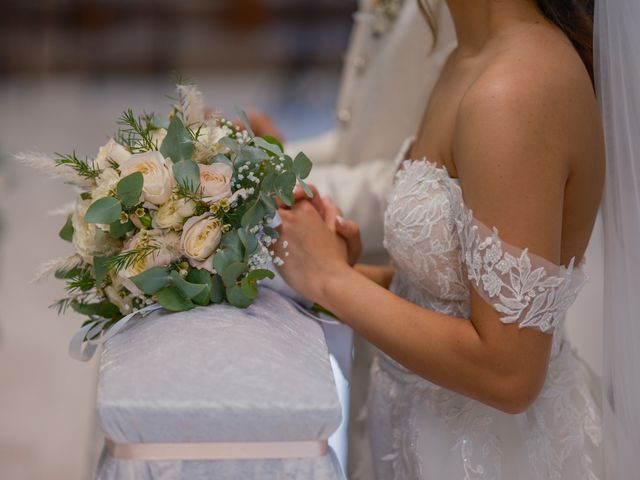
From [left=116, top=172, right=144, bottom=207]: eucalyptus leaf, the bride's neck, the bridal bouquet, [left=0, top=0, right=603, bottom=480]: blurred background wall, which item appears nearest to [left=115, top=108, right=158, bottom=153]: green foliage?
the bridal bouquet

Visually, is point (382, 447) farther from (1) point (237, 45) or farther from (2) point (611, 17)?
(1) point (237, 45)

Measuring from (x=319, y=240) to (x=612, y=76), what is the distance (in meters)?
0.51

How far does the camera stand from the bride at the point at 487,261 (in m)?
1.26

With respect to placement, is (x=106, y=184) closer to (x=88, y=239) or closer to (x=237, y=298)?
(x=88, y=239)

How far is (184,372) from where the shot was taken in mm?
1108

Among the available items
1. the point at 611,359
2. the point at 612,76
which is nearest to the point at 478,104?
the point at 612,76

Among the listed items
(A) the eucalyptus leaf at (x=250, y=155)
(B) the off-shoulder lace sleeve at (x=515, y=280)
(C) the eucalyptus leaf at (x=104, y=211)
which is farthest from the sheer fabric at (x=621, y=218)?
(C) the eucalyptus leaf at (x=104, y=211)

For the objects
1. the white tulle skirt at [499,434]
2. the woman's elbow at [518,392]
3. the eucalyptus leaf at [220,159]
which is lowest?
the white tulle skirt at [499,434]

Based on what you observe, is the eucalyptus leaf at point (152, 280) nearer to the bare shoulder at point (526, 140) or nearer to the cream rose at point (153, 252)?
the cream rose at point (153, 252)

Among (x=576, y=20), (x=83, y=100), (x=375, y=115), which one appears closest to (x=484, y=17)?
(x=576, y=20)

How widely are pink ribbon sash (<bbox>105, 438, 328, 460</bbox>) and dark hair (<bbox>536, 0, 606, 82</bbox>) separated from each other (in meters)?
0.76

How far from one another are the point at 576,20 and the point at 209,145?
607mm

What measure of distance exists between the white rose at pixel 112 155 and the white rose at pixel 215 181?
12 centimetres

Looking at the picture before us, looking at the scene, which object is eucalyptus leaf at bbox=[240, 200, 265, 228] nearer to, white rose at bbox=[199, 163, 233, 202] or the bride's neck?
white rose at bbox=[199, 163, 233, 202]
